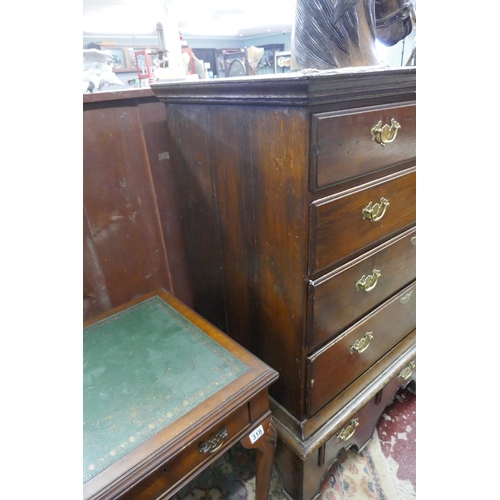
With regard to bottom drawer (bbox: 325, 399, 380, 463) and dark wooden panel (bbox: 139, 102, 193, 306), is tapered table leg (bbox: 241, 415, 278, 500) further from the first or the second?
dark wooden panel (bbox: 139, 102, 193, 306)

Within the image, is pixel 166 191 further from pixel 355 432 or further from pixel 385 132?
pixel 355 432

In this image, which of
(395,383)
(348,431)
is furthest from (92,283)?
(395,383)

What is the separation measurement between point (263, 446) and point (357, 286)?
438 mm

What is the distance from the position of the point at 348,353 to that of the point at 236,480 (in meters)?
0.57

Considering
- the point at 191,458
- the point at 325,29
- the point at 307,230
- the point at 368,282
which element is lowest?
the point at 191,458

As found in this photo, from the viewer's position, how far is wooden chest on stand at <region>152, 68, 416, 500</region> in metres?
0.62

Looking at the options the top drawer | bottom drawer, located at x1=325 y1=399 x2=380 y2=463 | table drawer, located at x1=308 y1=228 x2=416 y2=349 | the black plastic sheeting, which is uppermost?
the black plastic sheeting

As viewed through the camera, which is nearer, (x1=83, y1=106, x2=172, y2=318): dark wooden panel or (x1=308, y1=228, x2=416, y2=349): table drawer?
(x1=308, y1=228, x2=416, y2=349): table drawer

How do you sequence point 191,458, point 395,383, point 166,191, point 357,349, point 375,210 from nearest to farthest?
1. point 191,458
2. point 375,210
3. point 357,349
4. point 166,191
5. point 395,383

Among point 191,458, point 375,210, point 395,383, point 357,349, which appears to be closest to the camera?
point 191,458

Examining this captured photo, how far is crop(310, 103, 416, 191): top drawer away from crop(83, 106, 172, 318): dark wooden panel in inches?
22.7

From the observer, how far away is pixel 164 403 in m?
0.67

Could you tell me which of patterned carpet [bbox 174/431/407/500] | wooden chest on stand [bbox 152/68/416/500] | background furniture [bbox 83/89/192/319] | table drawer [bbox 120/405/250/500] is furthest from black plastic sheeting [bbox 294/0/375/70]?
patterned carpet [bbox 174/431/407/500]
